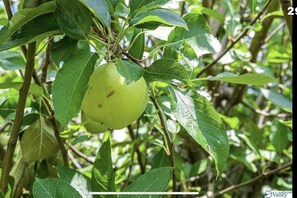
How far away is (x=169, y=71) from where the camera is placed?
670mm

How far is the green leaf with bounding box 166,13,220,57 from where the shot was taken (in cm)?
75

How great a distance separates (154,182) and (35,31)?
0.25m

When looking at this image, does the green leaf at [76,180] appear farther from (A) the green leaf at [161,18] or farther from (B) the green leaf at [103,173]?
(A) the green leaf at [161,18]

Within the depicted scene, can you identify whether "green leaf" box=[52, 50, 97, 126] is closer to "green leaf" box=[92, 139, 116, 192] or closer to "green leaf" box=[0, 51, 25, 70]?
"green leaf" box=[92, 139, 116, 192]

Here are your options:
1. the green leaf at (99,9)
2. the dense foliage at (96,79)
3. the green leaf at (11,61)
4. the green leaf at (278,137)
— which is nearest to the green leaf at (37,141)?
the dense foliage at (96,79)

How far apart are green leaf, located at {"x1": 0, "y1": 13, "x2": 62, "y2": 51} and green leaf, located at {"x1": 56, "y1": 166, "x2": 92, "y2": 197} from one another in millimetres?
229

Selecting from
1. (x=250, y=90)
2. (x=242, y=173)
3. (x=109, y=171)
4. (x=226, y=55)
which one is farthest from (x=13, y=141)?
(x=250, y=90)

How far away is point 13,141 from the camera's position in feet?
2.56

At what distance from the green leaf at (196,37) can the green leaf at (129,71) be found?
0.13m

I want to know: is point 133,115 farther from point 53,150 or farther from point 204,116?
point 53,150

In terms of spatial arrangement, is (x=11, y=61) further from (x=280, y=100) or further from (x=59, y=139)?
(x=280, y=100)

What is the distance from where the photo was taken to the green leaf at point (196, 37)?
2.46 feet

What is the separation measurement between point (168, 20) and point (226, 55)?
795 mm

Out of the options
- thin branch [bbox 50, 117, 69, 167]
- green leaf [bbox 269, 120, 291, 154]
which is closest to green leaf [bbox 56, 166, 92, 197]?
thin branch [bbox 50, 117, 69, 167]
